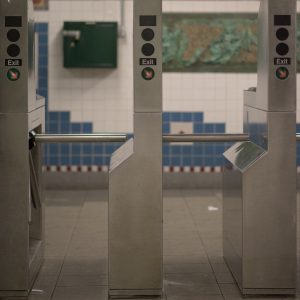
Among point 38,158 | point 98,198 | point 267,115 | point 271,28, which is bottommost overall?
point 98,198

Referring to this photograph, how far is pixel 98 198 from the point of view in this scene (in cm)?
793

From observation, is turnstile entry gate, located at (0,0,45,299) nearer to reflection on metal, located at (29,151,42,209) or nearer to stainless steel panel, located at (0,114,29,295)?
stainless steel panel, located at (0,114,29,295)

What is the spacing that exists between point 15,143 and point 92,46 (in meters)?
3.74

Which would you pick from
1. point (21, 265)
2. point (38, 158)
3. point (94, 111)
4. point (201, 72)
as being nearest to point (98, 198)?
point (94, 111)

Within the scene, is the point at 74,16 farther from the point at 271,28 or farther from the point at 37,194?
the point at 271,28

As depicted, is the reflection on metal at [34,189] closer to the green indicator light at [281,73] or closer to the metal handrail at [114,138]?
the metal handrail at [114,138]

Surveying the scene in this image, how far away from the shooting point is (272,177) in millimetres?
4461

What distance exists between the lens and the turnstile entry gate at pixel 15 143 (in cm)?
438

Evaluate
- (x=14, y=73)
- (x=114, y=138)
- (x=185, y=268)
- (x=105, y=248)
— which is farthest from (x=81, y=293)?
(x=14, y=73)

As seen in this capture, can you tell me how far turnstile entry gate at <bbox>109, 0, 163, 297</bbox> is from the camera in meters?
4.39

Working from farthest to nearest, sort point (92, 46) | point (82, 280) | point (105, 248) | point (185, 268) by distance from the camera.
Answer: point (92, 46) → point (105, 248) → point (185, 268) → point (82, 280)

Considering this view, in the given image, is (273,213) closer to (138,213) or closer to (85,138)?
(138,213)

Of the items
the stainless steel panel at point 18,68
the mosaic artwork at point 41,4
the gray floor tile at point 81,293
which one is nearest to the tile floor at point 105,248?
the gray floor tile at point 81,293

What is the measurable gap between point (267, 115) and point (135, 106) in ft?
2.55
